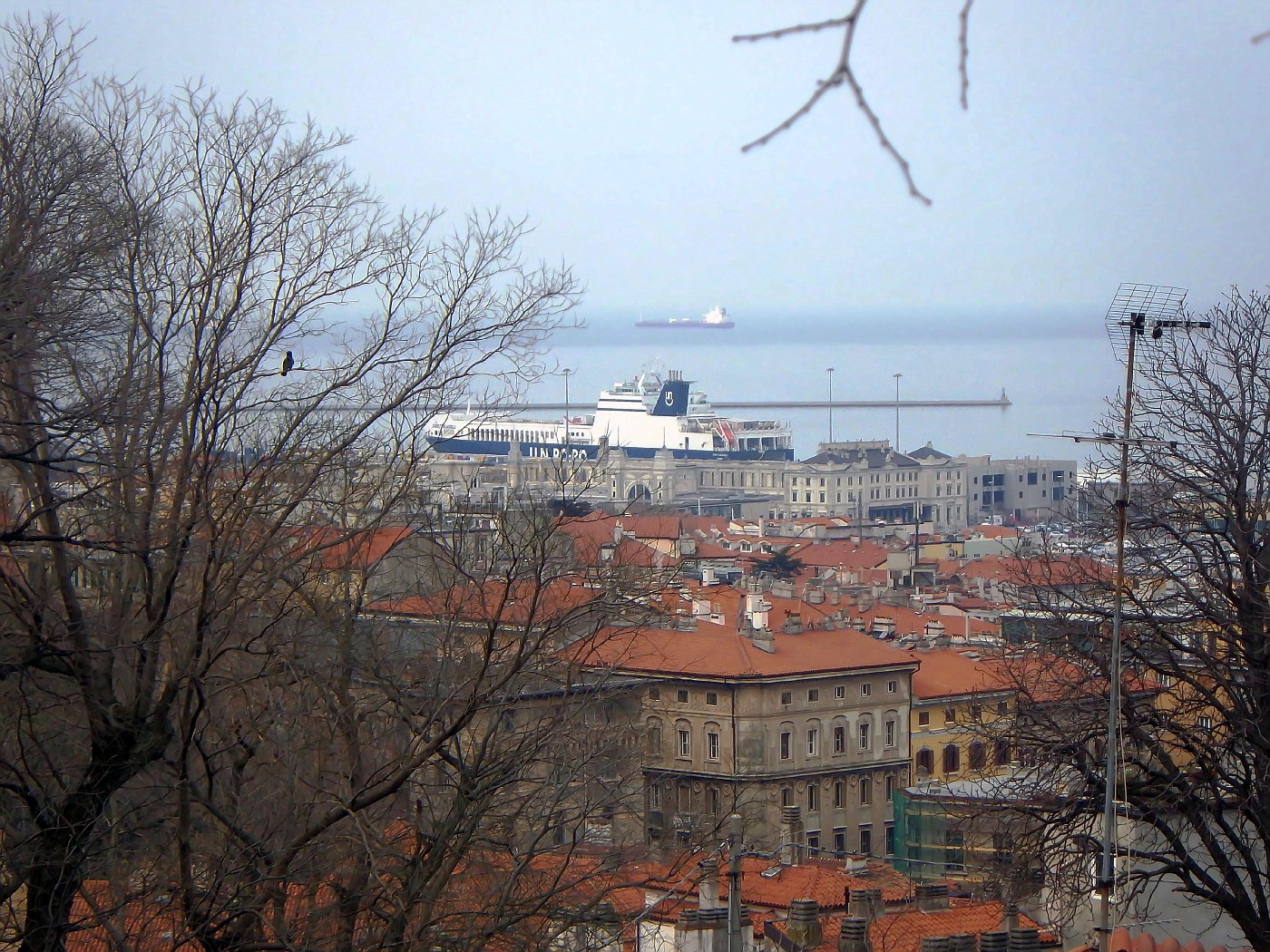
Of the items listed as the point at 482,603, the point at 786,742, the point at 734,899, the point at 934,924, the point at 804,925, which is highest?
the point at 482,603

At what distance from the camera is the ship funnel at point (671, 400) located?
6744 centimetres

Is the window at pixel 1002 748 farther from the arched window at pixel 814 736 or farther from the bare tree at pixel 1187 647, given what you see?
the arched window at pixel 814 736

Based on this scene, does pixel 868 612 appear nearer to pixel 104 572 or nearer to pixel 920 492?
pixel 104 572

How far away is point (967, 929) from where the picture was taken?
800cm

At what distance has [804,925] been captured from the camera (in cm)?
762

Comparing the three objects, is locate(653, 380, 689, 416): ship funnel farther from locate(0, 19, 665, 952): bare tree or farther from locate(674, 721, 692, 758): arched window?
locate(0, 19, 665, 952): bare tree

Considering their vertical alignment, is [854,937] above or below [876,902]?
above

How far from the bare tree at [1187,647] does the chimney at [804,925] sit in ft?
6.30

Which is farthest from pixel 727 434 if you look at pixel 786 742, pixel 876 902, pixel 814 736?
pixel 876 902

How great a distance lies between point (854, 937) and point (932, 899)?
171 centimetres

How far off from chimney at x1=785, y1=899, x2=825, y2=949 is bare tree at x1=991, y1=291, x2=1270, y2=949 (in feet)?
6.30

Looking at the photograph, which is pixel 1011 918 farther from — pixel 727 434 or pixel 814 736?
pixel 727 434

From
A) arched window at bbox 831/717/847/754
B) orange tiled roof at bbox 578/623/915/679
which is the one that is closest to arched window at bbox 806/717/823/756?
arched window at bbox 831/717/847/754

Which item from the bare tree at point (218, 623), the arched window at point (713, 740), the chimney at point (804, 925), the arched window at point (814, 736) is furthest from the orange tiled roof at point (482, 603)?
the arched window at point (814, 736)
